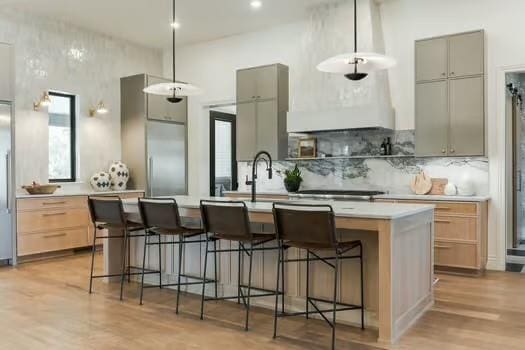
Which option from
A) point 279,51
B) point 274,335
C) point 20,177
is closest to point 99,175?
point 20,177

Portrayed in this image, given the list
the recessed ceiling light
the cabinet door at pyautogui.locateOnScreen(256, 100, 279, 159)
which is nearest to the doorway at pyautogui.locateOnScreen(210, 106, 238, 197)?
the cabinet door at pyautogui.locateOnScreen(256, 100, 279, 159)

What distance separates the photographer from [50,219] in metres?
6.04

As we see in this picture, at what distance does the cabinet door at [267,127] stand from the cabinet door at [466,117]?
238 centimetres

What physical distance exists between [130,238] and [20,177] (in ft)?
7.58

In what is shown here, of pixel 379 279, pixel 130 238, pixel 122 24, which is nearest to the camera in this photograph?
pixel 379 279

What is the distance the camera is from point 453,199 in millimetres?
5016

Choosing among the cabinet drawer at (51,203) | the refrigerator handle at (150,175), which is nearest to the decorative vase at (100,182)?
the cabinet drawer at (51,203)

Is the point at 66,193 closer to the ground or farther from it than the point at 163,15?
Answer: closer to the ground

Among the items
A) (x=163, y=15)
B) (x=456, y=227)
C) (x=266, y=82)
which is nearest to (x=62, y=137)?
(x=163, y=15)

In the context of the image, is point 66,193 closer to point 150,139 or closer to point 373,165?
point 150,139

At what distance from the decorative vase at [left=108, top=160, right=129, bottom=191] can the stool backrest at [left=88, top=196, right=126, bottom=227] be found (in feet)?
8.72

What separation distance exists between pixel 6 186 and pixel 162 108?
2.77 meters

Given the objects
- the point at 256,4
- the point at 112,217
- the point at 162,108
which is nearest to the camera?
the point at 112,217

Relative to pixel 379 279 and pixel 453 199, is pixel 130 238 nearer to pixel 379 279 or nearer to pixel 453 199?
pixel 379 279
